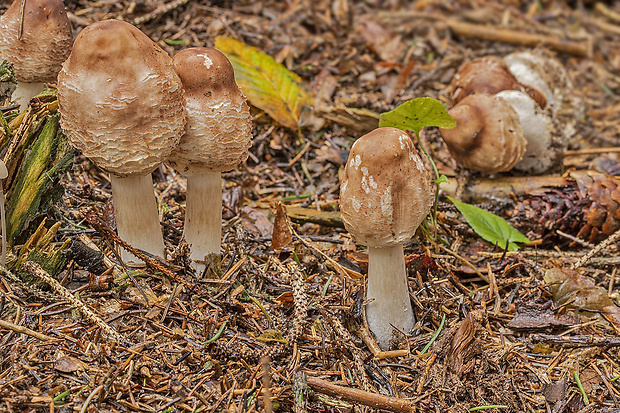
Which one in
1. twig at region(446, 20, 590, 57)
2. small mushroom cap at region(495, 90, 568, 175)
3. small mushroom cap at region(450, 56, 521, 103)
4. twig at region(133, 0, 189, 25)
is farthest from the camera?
twig at region(446, 20, 590, 57)

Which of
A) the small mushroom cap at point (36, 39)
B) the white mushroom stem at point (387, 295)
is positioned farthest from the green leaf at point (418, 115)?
the small mushroom cap at point (36, 39)

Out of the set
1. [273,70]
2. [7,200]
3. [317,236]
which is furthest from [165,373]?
[273,70]

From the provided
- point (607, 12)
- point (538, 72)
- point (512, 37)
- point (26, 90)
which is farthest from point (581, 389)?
point (607, 12)

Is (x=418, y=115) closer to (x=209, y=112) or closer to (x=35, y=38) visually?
(x=209, y=112)

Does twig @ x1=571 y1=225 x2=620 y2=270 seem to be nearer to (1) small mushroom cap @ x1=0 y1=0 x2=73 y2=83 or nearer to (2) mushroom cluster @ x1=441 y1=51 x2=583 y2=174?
(2) mushroom cluster @ x1=441 y1=51 x2=583 y2=174

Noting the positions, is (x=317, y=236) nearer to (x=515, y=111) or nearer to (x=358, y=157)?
(x=358, y=157)

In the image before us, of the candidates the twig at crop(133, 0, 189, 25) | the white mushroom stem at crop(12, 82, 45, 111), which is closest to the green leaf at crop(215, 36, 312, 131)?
the twig at crop(133, 0, 189, 25)
